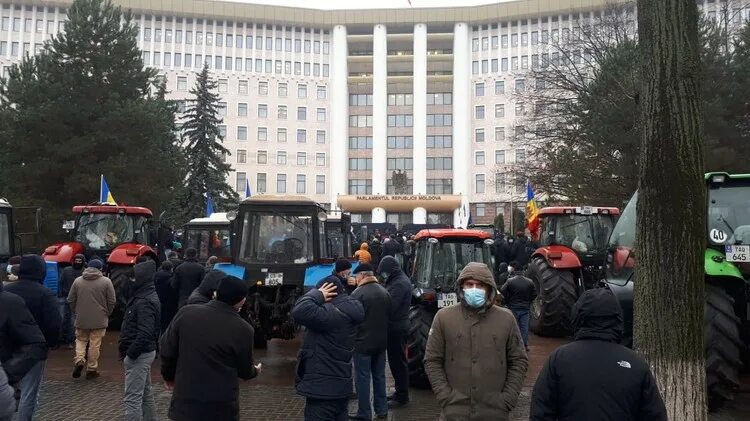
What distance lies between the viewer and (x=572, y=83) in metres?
25.8

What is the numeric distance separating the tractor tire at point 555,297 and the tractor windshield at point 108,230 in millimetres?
8935

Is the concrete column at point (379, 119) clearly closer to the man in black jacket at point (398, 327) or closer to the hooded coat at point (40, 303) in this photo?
the man in black jacket at point (398, 327)

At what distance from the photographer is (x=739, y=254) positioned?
6.12m

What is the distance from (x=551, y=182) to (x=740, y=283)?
19.9 m

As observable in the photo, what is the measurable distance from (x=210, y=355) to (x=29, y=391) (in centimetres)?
277

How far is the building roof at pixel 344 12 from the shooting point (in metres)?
59.0

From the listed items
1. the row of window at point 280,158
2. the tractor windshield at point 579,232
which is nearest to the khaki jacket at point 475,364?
the tractor windshield at point 579,232

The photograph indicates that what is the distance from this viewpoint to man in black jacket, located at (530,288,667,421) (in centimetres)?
289

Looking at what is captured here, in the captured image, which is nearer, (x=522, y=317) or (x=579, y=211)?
(x=522, y=317)

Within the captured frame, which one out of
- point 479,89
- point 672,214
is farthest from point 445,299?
point 479,89

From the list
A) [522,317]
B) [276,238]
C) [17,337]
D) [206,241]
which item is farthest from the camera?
[206,241]

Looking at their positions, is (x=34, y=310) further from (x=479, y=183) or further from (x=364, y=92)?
(x=364, y=92)

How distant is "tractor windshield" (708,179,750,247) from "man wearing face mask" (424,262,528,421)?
153 inches

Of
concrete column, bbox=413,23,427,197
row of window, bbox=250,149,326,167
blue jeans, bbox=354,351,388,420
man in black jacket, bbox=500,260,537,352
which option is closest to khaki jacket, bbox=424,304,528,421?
blue jeans, bbox=354,351,388,420
